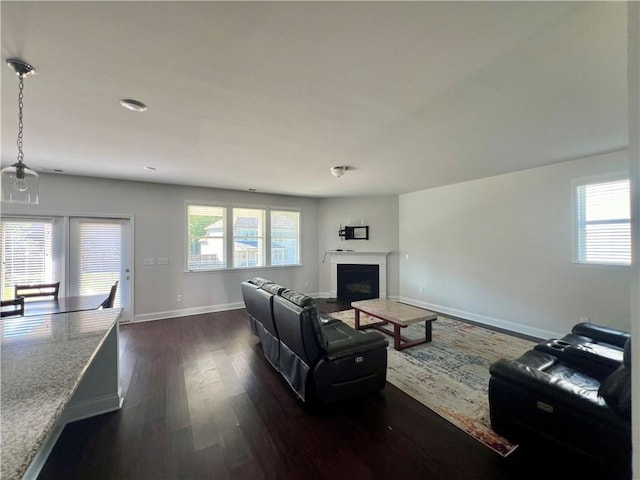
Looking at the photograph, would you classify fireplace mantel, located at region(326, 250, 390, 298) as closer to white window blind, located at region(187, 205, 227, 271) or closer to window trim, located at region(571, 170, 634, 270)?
white window blind, located at region(187, 205, 227, 271)

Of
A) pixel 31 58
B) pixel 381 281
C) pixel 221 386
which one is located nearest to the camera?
pixel 31 58

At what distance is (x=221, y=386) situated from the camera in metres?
2.77

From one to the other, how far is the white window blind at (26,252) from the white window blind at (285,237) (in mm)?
3886

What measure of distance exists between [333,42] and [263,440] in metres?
2.73

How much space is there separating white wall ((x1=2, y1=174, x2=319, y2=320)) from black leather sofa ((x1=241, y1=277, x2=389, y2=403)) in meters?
3.21

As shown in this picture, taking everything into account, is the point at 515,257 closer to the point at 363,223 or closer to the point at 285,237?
the point at 363,223

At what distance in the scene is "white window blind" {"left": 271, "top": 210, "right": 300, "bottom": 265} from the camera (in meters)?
6.48

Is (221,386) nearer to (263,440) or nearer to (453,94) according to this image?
(263,440)

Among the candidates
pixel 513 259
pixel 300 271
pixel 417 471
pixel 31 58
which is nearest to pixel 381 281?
pixel 300 271

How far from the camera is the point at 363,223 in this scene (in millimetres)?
6695

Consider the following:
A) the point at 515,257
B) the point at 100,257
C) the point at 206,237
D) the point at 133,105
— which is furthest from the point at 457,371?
the point at 100,257

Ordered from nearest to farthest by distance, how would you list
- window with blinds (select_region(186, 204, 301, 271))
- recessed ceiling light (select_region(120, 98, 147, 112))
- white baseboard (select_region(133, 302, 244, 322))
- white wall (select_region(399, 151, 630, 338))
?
recessed ceiling light (select_region(120, 98, 147, 112)) → white wall (select_region(399, 151, 630, 338)) → white baseboard (select_region(133, 302, 244, 322)) → window with blinds (select_region(186, 204, 301, 271))

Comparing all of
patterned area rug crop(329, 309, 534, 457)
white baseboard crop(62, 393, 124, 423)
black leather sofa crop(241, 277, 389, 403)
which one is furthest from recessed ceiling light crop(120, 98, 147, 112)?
patterned area rug crop(329, 309, 534, 457)

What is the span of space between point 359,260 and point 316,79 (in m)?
5.19
